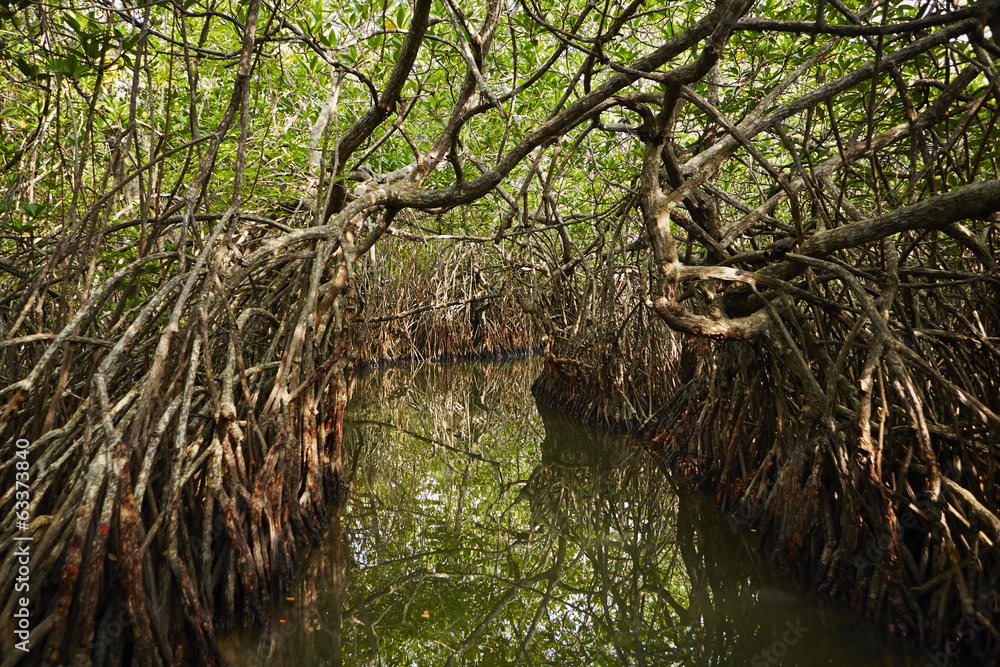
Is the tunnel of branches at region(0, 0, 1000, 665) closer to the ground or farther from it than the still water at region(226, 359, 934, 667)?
farther from it

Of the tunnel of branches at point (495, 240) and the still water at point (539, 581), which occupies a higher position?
the tunnel of branches at point (495, 240)

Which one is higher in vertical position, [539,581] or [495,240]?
[495,240]

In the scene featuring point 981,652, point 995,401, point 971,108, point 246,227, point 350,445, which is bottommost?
point 350,445

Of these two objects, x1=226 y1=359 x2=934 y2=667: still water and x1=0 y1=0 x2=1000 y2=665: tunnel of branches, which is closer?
x1=0 y1=0 x2=1000 y2=665: tunnel of branches

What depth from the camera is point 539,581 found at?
3039 millimetres

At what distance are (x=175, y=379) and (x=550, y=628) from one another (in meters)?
1.90

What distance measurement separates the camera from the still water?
241 cm

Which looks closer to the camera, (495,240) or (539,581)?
(539,581)

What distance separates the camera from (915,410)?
249 centimetres

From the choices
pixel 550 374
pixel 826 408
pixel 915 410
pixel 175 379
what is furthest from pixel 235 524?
pixel 550 374

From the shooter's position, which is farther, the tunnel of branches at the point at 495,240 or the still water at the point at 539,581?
the still water at the point at 539,581

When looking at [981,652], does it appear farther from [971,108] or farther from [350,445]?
[350,445]

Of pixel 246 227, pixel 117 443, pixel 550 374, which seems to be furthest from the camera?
pixel 550 374

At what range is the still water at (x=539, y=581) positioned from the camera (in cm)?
241
